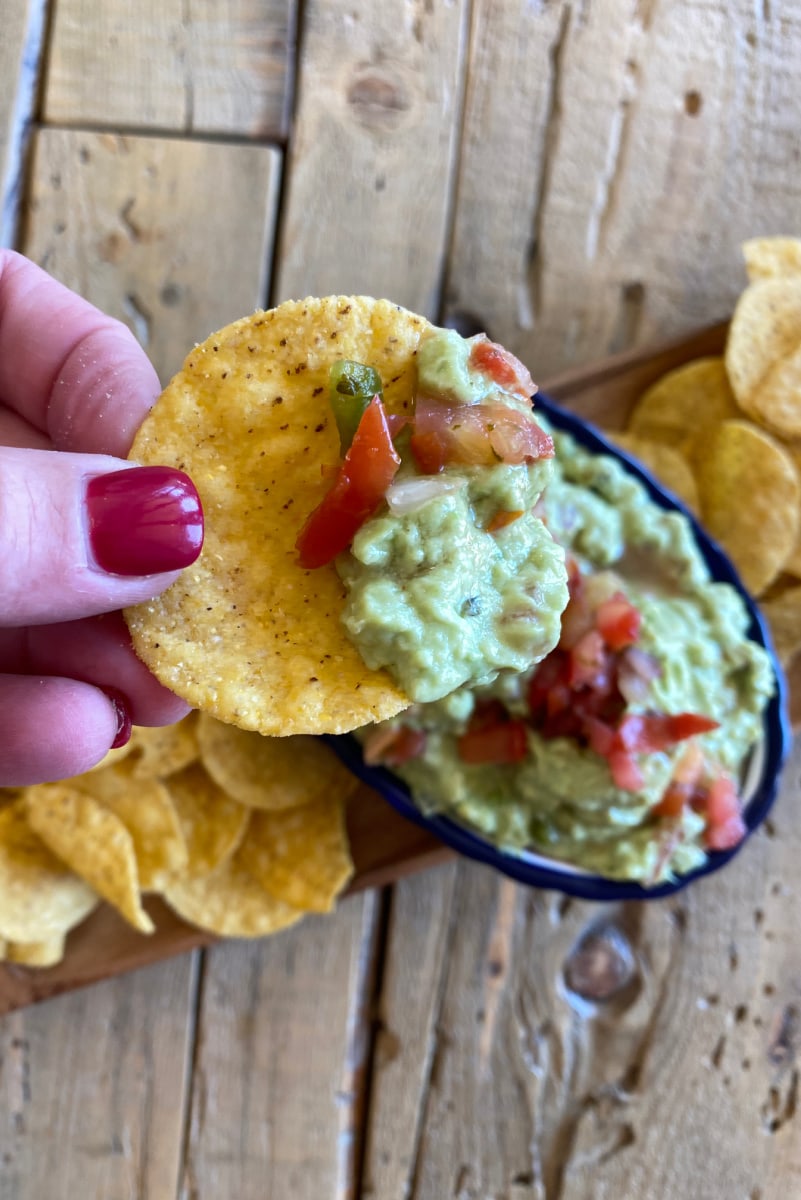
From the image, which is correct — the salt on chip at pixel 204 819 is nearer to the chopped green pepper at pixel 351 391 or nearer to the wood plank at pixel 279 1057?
the wood plank at pixel 279 1057

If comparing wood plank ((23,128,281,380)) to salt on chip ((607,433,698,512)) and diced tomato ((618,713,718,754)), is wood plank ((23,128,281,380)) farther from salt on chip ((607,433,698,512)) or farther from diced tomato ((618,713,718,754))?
diced tomato ((618,713,718,754))

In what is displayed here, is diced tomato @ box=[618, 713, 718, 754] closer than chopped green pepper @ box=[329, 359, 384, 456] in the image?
No

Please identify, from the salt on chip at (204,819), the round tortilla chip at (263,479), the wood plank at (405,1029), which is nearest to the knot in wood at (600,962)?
the wood plank at (405,1029)

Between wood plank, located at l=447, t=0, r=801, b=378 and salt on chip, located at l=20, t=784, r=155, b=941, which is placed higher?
wood plank, located at l=447, t=0, r=801, b=378

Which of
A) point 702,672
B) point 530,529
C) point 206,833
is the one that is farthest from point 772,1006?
point 530,529

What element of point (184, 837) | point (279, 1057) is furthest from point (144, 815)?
point (279, 1057)

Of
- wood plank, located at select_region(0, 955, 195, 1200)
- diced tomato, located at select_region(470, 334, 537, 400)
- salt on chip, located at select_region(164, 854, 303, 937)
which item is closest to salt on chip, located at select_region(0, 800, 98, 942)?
salt on chip, located at select_region(164, 854, 303, 937)
